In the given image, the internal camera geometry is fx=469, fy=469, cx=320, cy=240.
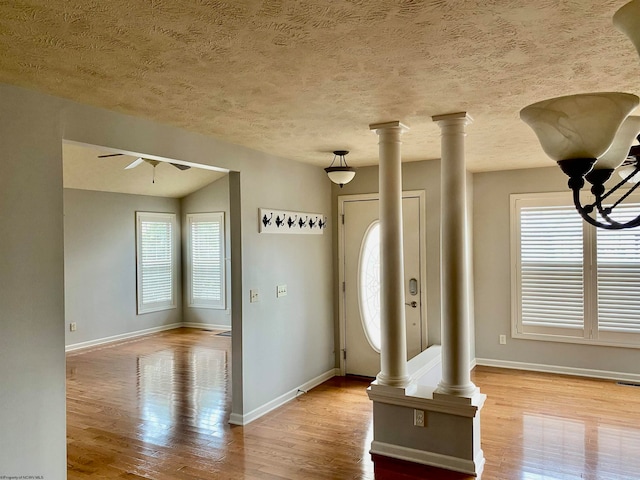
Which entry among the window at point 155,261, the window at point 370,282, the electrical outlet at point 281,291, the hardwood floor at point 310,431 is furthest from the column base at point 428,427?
the window at point 155,261

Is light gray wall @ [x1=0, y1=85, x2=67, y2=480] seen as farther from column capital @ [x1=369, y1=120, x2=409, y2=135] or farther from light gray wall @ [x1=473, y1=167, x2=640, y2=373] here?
light gray wall @ [x1=473, y1=167, x2=640, y2=373]

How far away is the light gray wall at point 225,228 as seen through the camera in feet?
27.6

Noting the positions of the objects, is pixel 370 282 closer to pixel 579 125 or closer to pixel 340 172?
pixel 340 172

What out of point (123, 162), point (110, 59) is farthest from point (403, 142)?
point (123, 162)

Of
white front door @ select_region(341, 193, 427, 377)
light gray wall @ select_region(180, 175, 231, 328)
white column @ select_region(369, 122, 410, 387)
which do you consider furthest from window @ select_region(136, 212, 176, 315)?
white column @ select_region(369, 122, 410, 387)

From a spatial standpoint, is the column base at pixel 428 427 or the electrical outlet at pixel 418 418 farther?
the electrical outlet at pixel 418 418

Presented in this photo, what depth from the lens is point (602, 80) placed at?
8.22ft

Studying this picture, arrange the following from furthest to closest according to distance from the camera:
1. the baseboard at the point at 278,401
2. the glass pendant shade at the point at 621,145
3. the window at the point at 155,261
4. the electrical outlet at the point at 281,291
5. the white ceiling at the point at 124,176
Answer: the window at the point at 155,261 < the white ceiling at the point at 124,176 < the electrical outlet at the point at 281,291 < the baseboard at the point at 278,401 < the glass pendant shade at the point at 621,145

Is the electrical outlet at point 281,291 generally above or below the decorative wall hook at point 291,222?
below

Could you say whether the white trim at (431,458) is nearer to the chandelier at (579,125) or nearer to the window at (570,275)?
the chandelier at (579,125)

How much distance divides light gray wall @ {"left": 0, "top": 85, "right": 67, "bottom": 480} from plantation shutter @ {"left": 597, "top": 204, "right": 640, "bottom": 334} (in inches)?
207

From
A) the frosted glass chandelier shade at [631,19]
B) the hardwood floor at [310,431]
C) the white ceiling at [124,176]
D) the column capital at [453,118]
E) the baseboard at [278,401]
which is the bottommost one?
the hardwood floor at [310,431]

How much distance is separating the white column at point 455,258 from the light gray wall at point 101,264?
593 centimetres

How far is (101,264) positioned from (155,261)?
110 cm
